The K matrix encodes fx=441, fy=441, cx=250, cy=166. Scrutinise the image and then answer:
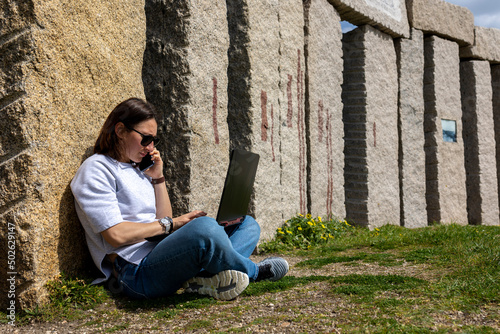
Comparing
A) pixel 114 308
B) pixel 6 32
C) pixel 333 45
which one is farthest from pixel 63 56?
pixel 333 45

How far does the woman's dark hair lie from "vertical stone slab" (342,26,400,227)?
12.3 feet

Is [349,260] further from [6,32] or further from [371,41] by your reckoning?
[371,41]

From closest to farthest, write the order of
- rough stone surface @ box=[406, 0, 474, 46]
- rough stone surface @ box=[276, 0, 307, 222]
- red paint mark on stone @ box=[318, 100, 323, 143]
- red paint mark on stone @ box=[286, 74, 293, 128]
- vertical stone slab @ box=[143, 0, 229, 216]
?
vertical stone slab @ box=[143, 0, 229, 216] → rough stone surface @ box=[276, 0, 307, 222] → red paint mark on stone @ box=[286, 74, 293, 128] → red paint mark on stone @ box=[318, 100, 323, 143] → rough stone surface @ box=[406, 0, 474, 46]

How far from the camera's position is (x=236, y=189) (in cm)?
255

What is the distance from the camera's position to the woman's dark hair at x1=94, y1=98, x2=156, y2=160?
2387mm

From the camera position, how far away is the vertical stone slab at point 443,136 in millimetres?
6566

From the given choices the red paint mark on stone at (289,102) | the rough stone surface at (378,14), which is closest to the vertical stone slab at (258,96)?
the red paint mark on stone at (289,102)

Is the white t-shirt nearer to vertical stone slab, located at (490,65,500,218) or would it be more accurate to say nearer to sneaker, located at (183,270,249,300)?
sneaker, located at (183,270,249,300)

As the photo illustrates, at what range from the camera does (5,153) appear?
83.0 inches

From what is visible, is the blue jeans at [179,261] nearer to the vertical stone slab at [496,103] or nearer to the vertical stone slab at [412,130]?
the vertical stone slab at [412,130]

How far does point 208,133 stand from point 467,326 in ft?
7.36

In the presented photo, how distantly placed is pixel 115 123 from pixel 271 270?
125 cm

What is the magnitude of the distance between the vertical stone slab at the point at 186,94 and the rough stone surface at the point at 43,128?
80cm

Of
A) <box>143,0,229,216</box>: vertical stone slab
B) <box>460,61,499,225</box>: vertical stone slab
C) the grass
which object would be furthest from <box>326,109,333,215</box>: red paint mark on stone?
<box>460,61,499,225</box>: vertical stone slab
